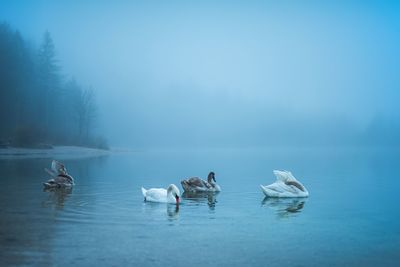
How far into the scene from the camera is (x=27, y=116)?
86938mm

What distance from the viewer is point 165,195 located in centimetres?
2056

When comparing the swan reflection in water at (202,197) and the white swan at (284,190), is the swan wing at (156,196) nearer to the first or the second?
the swan reflection in water at (202,197)

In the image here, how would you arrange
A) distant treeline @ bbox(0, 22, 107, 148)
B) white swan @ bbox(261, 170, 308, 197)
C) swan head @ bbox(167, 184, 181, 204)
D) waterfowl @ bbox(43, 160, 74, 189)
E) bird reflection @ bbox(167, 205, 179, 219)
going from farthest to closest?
1. distant treeline @ bbox(0, 22, 107, 148)
2. waterfowl @ bbox(43, 160, 74, 189)
3. white swan @ bbox(261, 170, 308, 197)
4. swan head @ bbox(167, 184, 181, 204)
5. bird reflection @ bbox(167, 205, 179, 219)

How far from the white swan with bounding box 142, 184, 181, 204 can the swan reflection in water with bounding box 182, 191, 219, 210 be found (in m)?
1.41

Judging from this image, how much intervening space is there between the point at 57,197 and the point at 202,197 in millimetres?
6482

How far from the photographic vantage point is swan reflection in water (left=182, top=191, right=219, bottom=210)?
2152cm

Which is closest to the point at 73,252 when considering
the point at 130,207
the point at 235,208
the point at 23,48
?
the point at 130,207

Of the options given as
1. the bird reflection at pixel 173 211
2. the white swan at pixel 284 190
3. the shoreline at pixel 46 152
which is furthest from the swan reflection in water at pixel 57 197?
the shoreline at pixel 46 152

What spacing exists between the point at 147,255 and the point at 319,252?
404 centimetres

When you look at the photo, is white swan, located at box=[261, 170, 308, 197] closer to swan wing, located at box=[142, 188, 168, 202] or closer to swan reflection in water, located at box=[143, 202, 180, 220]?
swan wing, located at box=[142, 188, 168, 202]

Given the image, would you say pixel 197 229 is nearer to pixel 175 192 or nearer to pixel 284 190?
pixel 175 192

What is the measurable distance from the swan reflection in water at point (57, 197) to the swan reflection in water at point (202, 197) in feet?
17.8

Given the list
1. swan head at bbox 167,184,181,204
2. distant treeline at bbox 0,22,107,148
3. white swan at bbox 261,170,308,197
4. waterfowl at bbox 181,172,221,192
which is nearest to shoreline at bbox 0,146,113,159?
distant treeline at bbox 0,22,107,148

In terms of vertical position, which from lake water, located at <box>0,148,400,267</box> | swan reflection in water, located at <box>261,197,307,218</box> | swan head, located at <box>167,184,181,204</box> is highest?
swan head, located at <box>167,184,181,204</box>
